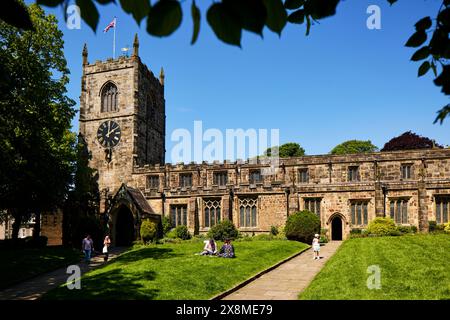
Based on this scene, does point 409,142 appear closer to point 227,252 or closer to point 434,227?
point 434,227

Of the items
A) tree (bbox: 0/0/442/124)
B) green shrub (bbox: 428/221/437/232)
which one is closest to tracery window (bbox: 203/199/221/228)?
green shrub (bbox: 428/221/437/232)

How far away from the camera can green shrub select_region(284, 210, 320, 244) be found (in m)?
30.9

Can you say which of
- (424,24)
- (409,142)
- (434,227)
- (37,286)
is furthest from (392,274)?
(409,142)

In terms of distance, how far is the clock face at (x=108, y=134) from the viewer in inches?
1831

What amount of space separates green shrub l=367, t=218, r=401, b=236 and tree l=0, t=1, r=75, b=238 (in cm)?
2415

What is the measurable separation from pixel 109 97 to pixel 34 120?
24.9 metres

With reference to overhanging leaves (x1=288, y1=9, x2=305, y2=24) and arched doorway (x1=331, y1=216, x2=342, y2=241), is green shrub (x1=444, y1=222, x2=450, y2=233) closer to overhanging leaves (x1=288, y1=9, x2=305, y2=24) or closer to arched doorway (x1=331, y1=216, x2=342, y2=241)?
arched doorway (x1=331, y1=216, x2=342, y2=241)

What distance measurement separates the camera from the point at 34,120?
2409 cm

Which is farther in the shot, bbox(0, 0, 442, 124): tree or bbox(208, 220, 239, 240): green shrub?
bbox(208, 220, 239, 240): green shrub

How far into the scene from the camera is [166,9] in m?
1.83

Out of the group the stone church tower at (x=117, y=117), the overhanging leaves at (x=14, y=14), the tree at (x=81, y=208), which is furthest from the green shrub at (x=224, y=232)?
the overhanging leaves at (x=14, y=14)

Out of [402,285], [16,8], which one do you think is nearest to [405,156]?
[402,285]

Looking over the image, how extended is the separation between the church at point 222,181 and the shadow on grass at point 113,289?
21021mm

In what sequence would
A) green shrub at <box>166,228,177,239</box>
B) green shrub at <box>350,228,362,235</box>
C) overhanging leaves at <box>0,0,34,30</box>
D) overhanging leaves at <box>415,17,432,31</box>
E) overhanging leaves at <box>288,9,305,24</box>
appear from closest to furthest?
overhanging leaves at <box>0,0,34,30</box>
overhanging leaves at <box>415,17,432,31</box>
overhanging leaves at <box>288,9,305,24</box>
green shrub at <box>350,228,362,235</box>
green shrub at <box>166,228,177,239</box>
